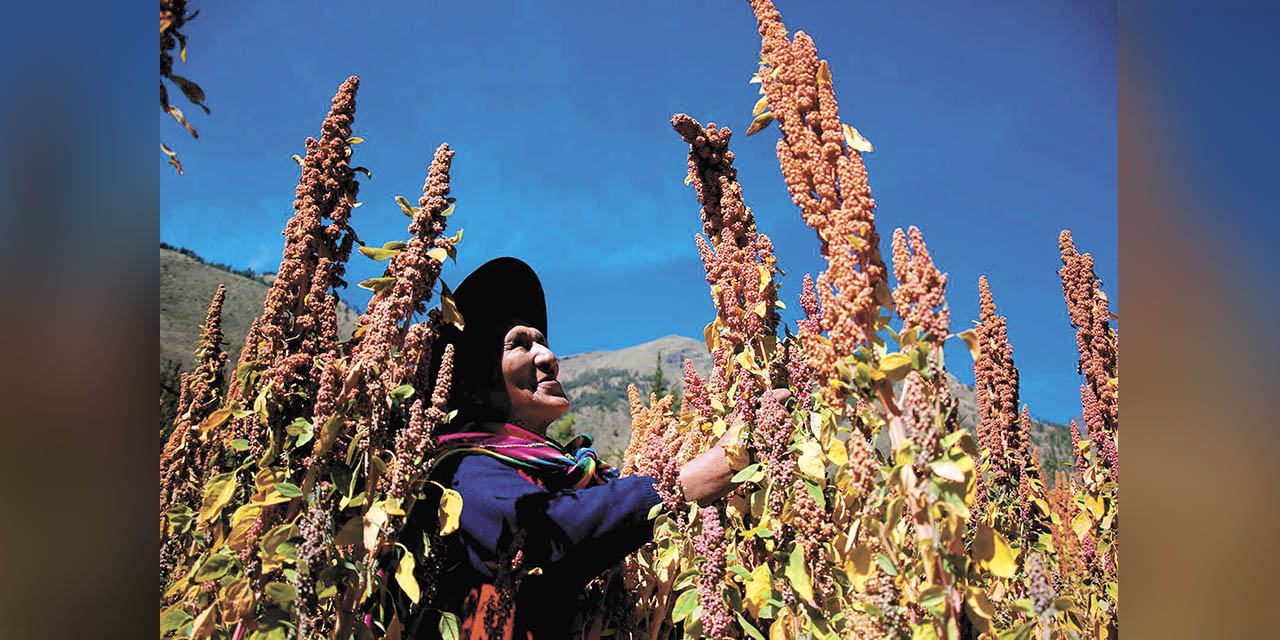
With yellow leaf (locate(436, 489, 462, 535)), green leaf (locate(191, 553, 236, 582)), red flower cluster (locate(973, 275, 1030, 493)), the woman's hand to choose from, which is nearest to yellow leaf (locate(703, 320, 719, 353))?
the woman's hand

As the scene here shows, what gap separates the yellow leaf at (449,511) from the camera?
64.2 inches

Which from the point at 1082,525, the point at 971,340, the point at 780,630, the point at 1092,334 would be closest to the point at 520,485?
the point at 780,630

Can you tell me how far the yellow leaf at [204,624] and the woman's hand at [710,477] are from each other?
1.16 meters

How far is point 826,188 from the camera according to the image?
1.41 m

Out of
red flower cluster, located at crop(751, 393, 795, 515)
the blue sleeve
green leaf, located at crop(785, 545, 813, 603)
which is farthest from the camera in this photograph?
the blue sleeve

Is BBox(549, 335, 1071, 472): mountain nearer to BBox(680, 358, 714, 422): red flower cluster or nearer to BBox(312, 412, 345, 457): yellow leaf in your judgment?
BBox(680, 358, 714, 422): red flower cluster

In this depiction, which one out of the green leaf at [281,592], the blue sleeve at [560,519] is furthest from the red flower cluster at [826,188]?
the green leaf at [281,592]

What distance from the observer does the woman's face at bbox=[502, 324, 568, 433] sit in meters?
2.39

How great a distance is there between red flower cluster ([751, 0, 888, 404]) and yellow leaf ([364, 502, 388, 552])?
100 centimetres

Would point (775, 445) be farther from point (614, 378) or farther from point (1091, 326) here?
point (614, 378)

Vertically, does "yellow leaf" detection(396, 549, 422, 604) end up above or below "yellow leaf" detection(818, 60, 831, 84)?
below

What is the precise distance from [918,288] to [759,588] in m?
0.80

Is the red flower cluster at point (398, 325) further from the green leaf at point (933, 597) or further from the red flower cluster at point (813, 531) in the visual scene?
the green leaf at point (933, 597)
